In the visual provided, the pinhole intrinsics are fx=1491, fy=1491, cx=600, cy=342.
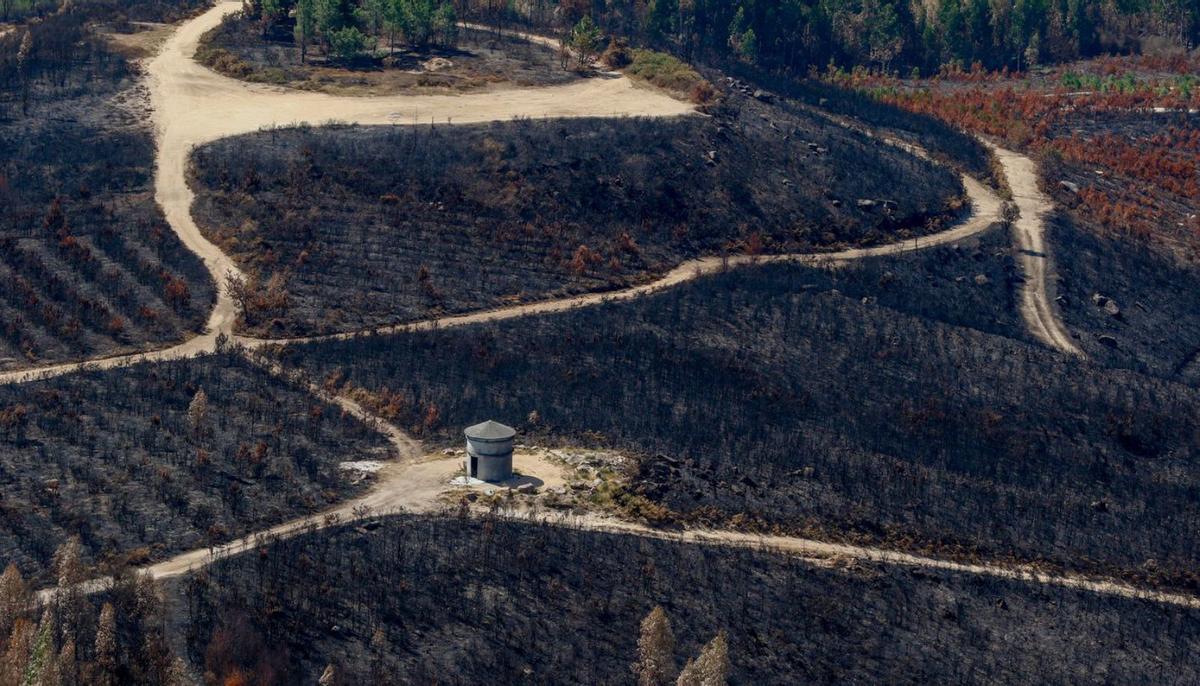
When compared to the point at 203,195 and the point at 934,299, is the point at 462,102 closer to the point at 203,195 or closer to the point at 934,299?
the point at 203,195

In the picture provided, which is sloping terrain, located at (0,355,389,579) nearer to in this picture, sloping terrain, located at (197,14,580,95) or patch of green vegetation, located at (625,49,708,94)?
sloping terrain, located at (197,14,580,95)

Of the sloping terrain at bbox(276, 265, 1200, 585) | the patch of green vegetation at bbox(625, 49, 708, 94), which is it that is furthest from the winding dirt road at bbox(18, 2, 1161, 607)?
the patch of green vegetation at bbox(625, 49, 708, 94)

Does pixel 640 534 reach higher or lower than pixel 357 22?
lower

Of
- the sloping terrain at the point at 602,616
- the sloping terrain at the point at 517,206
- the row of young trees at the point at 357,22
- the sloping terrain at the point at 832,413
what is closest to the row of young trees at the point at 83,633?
the sloping terrain at the point at 602,616

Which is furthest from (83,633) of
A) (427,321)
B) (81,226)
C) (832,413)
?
(832,413)

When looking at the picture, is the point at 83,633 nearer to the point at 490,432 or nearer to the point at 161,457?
the point at 161,457

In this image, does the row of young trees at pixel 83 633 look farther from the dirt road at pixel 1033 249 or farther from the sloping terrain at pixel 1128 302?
the sloping terrain at pixel 1128 302
